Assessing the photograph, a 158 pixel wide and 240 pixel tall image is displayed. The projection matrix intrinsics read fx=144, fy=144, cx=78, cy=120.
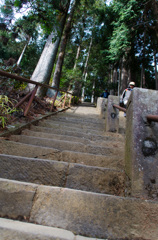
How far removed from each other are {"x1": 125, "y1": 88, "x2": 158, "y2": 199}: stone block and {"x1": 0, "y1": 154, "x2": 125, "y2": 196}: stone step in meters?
0.26

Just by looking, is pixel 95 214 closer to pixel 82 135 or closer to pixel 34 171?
pixel 34 171

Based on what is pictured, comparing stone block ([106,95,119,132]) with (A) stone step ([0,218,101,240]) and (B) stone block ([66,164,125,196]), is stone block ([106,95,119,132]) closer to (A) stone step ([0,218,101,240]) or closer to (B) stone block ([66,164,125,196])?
(B) stone block ([66,164,125,196])

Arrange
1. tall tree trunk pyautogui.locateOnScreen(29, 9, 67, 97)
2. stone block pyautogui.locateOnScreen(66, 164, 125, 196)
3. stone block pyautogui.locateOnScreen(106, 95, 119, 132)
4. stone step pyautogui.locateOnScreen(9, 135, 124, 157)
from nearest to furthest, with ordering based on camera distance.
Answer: stone block pyautogui.locateOnScreen(66, 164, 125, 196) < stone step pyautogui.locateOnScreen(9, 135, 124, 157) < stone block pyautogui.locateOnScreen(106, 95, 119, 132) < tall tree trunk pyautogui.locateOnScreen(29, 9, 67, 97)

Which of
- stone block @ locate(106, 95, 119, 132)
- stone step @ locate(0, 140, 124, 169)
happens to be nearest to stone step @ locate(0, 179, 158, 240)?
stone step @ locate(0, 140, 124, 169)

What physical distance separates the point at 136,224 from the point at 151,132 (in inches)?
29.1

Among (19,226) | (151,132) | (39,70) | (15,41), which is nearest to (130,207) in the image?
(151,132)

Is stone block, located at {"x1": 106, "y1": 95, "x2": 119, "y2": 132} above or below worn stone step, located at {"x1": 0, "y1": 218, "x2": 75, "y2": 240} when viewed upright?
above

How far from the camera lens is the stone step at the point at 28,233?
34.2 inches

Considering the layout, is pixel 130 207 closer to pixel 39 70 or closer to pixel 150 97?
pixel 150 97

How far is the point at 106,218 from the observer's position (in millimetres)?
1087

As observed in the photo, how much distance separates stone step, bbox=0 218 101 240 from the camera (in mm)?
869

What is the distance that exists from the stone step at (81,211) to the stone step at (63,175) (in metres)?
0.30

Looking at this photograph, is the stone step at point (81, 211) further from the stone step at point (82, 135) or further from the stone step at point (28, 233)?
the stone step at point (82, 135)

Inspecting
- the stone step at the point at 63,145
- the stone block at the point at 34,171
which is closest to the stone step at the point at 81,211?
the stone block at the point at 34,171
